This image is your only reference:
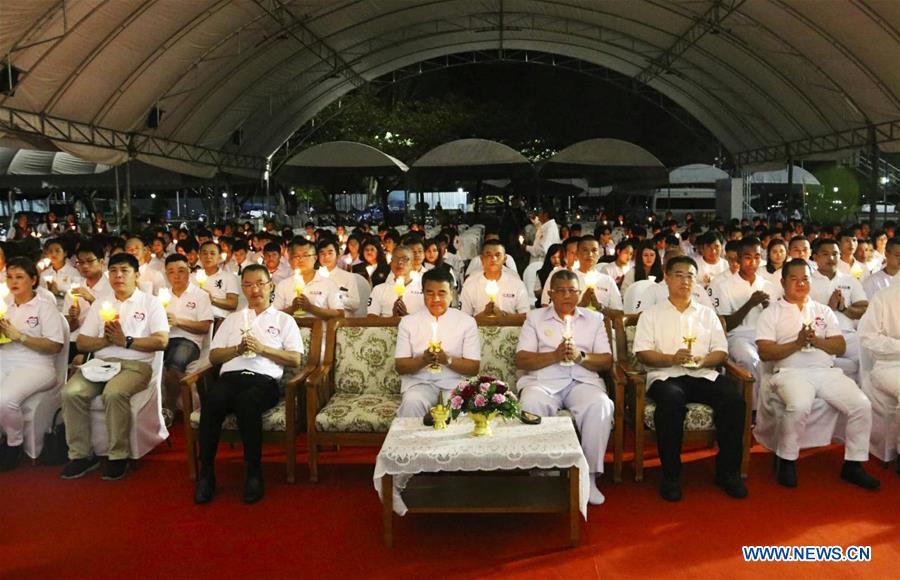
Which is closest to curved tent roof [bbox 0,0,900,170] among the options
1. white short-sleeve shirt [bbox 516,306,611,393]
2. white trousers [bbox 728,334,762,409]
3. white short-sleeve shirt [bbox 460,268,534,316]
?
white short-sleeve shirt [bbox 460,268,534,316]

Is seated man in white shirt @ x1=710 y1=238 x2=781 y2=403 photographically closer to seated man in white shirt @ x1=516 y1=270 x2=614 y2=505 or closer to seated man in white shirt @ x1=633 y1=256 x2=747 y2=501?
seated man in white shirt @ x1=633 y1=256 x2=747 y2=501

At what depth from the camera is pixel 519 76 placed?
36438mm

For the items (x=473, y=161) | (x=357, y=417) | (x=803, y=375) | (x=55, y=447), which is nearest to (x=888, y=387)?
(x=803, y=375)

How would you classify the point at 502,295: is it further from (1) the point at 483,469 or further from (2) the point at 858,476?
(2) the point at 858,476

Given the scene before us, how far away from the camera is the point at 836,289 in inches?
262

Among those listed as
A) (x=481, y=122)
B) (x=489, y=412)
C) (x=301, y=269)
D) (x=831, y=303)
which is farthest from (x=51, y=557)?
(x=481, y=122)

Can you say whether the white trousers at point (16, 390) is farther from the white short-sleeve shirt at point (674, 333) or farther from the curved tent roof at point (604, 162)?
the curved tent roof at point (604, 162)

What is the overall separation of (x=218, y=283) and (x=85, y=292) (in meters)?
1.47

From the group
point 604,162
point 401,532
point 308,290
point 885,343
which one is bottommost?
point 401,532

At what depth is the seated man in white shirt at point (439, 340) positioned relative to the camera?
Result: 550cm

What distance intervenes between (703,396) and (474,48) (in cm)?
1926

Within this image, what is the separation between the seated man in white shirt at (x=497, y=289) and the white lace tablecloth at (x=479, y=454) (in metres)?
2.68

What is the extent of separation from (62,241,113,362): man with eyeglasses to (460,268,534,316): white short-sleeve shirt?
3.04m

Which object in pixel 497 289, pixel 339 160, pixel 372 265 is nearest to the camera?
pixel 497 289
